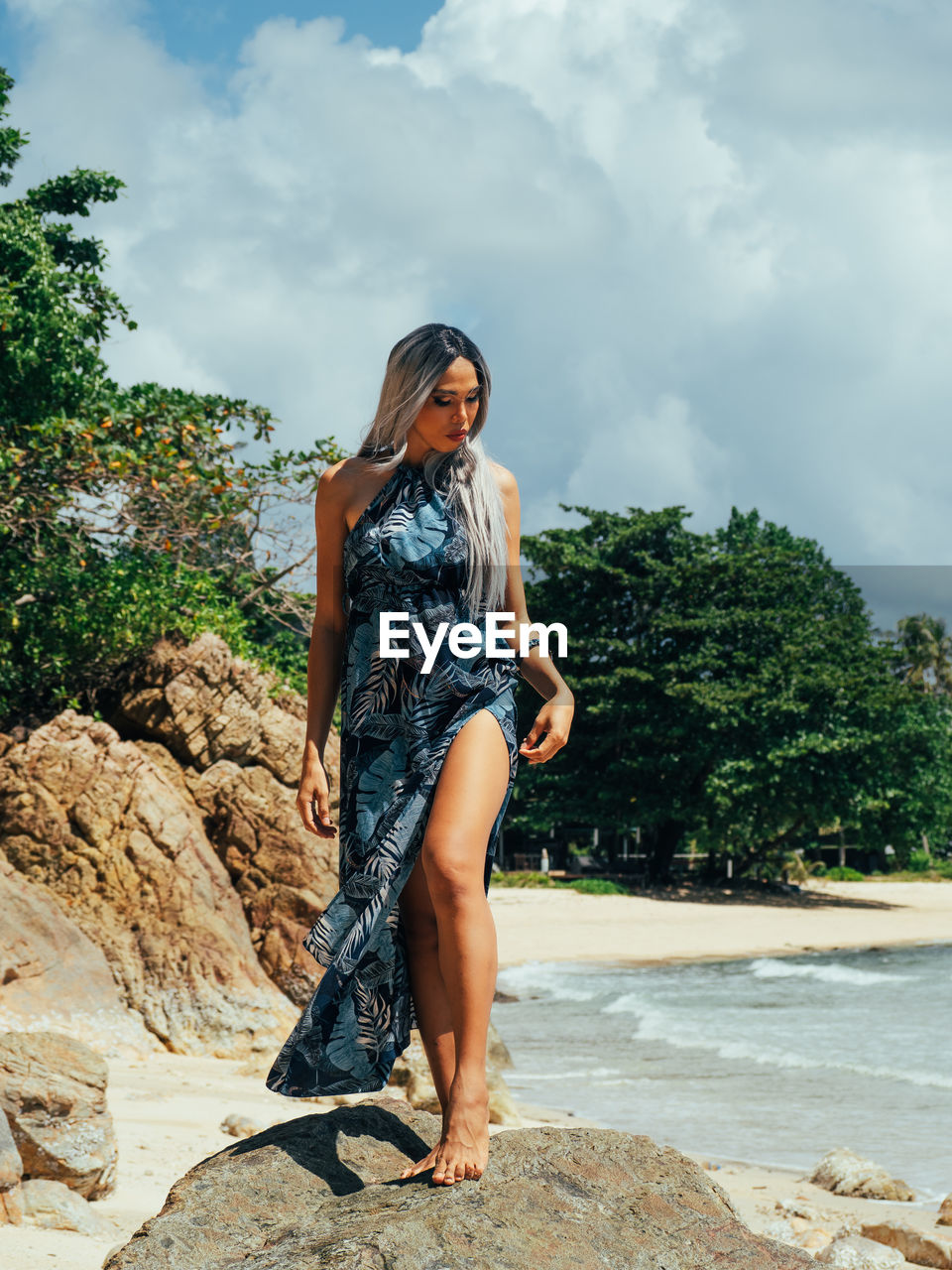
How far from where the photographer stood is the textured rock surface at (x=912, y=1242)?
5953 mm

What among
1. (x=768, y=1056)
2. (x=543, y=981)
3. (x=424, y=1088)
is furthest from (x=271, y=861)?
(x=543, y=981)

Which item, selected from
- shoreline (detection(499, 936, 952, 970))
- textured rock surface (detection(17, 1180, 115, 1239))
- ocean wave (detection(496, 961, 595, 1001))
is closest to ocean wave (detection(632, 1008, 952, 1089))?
ocean wave (detection(496, 961, 595, 1001))

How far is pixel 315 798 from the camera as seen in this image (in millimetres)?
3176

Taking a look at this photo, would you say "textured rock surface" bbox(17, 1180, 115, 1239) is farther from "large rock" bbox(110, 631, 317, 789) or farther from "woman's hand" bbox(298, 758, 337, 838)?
"large rock" bbox(110, 631, 317, 789)

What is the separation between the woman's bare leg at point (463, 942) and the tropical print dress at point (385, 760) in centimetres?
11

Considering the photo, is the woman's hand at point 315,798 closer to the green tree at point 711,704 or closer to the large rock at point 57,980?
the large rock at point 57,980

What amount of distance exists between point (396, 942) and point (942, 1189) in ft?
20.9

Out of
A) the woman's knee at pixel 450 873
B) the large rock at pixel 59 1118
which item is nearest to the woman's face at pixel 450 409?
the woman's knee at pixel 450 873

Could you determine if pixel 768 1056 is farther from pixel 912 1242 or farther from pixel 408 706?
pixel 408 706

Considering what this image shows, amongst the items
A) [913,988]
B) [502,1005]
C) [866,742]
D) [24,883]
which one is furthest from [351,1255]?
[866,742]

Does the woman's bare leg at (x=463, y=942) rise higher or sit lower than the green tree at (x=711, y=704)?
lower

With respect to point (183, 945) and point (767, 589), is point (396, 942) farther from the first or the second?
point (767, 589)

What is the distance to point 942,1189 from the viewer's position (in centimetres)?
777

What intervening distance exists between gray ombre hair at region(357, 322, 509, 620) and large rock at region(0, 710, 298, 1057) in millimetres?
5743
